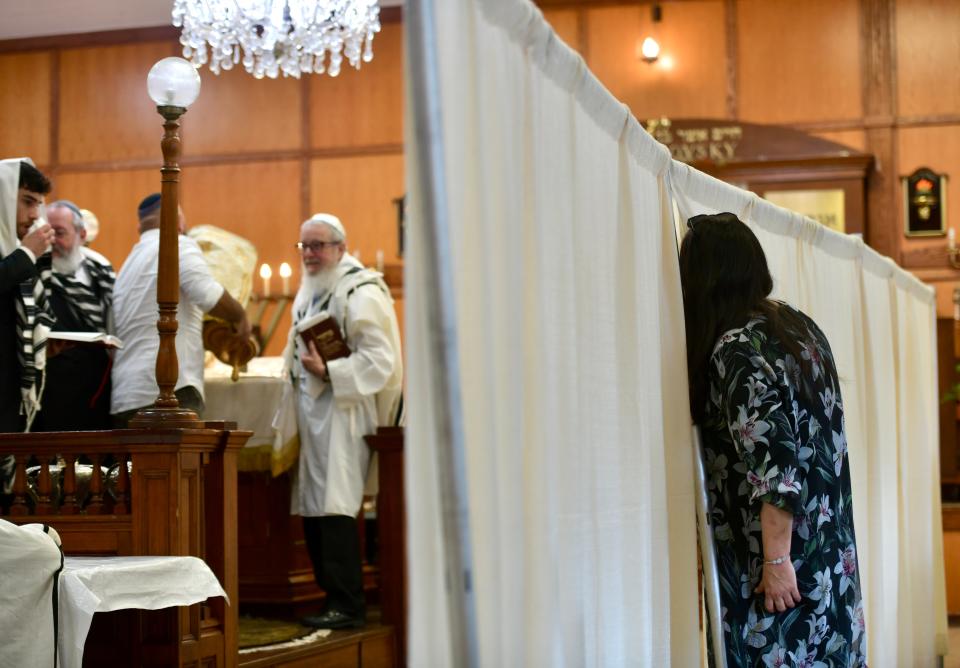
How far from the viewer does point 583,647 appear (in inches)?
86.7

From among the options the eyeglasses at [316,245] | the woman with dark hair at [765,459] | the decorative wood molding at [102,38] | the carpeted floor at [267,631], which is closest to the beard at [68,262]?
the eyeglasses at [316,245]

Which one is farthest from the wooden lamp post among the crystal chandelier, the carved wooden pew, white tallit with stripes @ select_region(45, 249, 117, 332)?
the crystal chandelier

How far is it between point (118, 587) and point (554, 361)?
1.73m

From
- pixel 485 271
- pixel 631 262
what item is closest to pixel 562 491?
→ pixel 485 271

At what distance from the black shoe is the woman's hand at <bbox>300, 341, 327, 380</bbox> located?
99cm

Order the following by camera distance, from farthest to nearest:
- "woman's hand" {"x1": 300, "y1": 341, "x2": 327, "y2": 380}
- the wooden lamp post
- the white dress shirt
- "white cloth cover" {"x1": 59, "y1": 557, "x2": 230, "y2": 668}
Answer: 1. "woman's hand" {"x1": 300, "y1": 341, "x2": 327, "y2": 380}
2. the white dress shirt
3. the wooden lamp post
4. "white cloth cover" {"x1": 59, "y1": 557, "x2": 230, "y2": 668}

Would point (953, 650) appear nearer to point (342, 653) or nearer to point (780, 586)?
point (342, 653)

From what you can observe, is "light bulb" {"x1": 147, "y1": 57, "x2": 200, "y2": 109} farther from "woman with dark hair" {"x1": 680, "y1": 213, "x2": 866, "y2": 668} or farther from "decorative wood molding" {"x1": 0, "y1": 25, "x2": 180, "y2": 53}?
"decorative wood molding" {"x1": 0, "y1": 25, "x2": 180, "y2": 53}

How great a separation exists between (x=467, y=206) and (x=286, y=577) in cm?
437

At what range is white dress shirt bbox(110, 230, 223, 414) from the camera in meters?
4.98

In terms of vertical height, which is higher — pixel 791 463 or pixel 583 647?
pixel 791 463

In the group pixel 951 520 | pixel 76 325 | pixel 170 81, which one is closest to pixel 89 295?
pixel 76 325

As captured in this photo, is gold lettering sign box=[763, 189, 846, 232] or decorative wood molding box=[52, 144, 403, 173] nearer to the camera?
gold lettering sign box=[763, 189, 846, 232]

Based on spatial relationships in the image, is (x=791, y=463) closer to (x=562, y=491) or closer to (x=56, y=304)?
(x=562, y=491)
